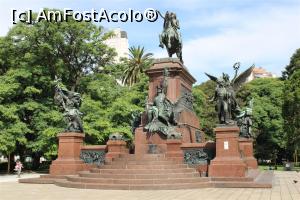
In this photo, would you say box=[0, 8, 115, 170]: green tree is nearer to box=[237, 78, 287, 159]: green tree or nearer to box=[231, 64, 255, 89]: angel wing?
box=[231, 64, 255, 89]: angel wing

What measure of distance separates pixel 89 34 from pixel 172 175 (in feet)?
71.2

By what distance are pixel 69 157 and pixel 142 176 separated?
5665 mm

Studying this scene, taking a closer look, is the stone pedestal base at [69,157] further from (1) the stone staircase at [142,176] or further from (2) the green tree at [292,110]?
(2) the green tree at [292,110]

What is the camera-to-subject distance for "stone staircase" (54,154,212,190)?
49.3ft

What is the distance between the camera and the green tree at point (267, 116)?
5169 centimetres

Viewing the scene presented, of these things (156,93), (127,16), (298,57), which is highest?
(298,57)

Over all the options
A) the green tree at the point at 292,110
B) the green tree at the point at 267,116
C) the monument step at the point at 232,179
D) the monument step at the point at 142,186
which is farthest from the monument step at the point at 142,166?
the green tree at the point at 267,116

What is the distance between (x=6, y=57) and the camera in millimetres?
34750

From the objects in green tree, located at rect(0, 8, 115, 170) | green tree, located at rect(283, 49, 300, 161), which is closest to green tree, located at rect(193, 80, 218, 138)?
green tree, located at rect(283, 49, 300, 161)

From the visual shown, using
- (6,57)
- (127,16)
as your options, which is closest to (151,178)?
(127,16)

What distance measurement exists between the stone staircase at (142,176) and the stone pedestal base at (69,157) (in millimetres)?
1833

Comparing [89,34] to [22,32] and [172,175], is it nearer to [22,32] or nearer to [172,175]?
[22,32]

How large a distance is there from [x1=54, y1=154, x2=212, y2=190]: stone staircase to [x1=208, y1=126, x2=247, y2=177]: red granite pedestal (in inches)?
29.6

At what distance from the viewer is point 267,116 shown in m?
52.2
